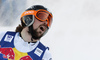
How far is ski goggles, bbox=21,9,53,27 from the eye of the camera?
2.48 meters

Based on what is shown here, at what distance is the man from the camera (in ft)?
8.23

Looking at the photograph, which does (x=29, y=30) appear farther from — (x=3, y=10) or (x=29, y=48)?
(x=3, y=10)

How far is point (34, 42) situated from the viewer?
2.69m

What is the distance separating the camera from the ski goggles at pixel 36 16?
8.15 feet

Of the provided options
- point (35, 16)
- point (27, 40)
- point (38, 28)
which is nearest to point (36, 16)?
point (35, 16)

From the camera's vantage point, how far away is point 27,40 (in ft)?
8.47

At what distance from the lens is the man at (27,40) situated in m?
2.51

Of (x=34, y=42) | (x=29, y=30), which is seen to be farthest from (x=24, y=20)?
(x=34, y=42)

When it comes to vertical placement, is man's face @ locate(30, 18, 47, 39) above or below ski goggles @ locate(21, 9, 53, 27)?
below

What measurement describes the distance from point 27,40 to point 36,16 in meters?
0.43

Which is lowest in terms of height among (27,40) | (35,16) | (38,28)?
(27,40)

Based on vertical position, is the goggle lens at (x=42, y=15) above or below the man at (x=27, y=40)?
above

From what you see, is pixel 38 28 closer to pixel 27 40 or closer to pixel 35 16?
pixel 35 16

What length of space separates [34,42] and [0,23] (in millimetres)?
25610
